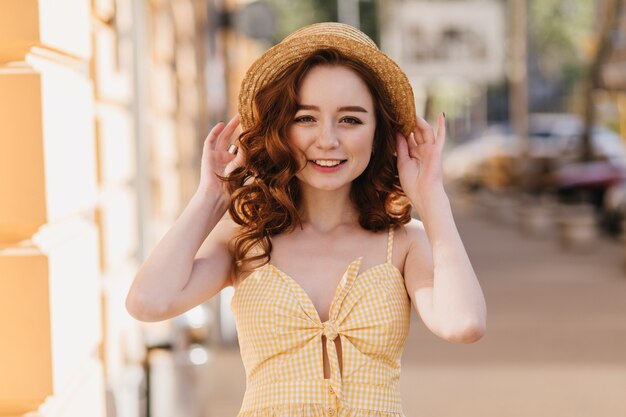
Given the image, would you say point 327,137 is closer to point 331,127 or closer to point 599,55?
point 331,127

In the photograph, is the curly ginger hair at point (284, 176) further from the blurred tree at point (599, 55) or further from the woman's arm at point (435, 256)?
the blurred tree at point (599, 55)

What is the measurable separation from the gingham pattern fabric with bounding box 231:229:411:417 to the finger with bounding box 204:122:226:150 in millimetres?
400

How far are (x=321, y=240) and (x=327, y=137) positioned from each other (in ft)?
1.02

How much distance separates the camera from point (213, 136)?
2.78 metres

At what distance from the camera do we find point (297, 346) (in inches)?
100

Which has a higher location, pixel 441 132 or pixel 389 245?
pixel 441 132

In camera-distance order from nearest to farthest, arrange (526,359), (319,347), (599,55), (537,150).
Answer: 1. (319,347)
2. (526,359)
3. (599,55)
4. (537,150)

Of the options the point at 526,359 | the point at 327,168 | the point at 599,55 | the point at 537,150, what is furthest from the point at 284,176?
the point at 537,150

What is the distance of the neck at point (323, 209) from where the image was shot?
2758 millimetres

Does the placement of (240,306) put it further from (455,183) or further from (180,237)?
(455,183)

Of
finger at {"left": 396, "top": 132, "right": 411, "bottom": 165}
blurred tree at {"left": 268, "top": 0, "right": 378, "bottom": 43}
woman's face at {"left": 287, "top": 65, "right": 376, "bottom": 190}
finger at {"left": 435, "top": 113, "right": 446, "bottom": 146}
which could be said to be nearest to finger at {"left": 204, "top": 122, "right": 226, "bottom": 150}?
woman's face at {"left": 287, "top": 65, "right": 376, "bottom": 190}

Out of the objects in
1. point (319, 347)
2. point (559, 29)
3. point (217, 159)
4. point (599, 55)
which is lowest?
point (319, 347)

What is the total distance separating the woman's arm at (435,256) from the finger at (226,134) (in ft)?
1.48

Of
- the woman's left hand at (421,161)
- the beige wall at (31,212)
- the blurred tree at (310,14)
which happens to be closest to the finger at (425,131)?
the woman's left hand at (421,161)
